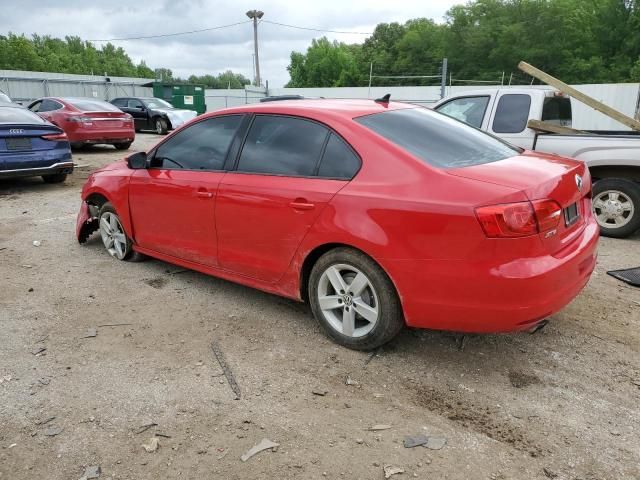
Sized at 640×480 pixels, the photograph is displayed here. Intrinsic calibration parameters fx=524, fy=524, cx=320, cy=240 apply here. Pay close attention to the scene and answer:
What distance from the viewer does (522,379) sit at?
3.13 m

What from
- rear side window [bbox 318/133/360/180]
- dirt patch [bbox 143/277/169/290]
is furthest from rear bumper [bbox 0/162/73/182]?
rear side window [bbox 318/133/360/180]

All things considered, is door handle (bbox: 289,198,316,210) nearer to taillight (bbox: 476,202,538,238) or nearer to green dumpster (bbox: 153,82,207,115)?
taillight (bbox: 476,202,538,238)

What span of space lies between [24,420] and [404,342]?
2.31 m

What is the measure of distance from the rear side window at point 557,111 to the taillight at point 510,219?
4.78 metres

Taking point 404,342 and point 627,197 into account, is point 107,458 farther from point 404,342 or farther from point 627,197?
point 627,197

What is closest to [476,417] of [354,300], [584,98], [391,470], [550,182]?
[391,470]

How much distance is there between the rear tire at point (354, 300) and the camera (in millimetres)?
3176

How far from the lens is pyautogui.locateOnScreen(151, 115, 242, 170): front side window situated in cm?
409

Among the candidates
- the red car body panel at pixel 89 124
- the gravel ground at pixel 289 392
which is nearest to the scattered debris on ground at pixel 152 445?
the gravel ground at pixel 289 392

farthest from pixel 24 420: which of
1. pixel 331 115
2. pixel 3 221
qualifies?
pixel 3 221

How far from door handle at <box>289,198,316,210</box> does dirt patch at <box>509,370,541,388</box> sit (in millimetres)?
1600

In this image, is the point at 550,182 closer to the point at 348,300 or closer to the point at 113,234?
the point at 348,300

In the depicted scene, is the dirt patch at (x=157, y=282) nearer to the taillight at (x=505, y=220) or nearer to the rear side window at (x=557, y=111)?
the taillight at (x=505, y=220)

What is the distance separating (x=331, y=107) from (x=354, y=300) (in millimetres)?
1384
